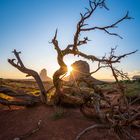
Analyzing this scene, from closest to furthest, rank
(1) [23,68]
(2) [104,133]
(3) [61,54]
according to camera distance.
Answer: (2) [104,133], (3) [61,54], (1) [23,68]

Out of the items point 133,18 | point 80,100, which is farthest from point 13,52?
point 133,18

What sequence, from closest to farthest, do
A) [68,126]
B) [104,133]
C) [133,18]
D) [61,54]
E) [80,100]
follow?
[104,133] → [68,126] → [133,18] → [61,54] → [80,100]

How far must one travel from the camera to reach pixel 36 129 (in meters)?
8.58

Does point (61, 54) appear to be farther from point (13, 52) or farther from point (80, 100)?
point (13, 52)

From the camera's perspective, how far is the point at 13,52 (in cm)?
1209

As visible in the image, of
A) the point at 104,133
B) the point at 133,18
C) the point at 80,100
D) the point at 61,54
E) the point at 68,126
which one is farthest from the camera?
the point at 80,100

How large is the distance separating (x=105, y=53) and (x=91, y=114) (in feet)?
10.1

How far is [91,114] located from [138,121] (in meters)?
2.20

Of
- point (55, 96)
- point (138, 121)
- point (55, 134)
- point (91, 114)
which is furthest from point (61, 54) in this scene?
point (138, 121)

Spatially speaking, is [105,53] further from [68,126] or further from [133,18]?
[68,126]

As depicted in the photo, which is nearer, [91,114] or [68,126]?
[68,126]

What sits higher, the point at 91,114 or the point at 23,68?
the point at 23,68

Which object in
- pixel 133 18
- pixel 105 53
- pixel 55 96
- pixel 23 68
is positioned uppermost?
pixel 133 18

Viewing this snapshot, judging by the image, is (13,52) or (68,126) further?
(13,52)
